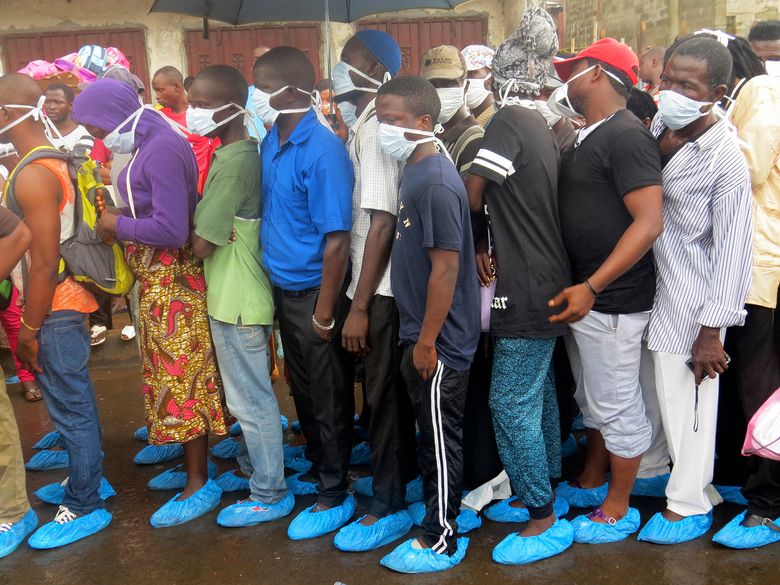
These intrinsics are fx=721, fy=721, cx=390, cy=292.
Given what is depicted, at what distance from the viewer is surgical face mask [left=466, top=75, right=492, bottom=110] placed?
4059mm

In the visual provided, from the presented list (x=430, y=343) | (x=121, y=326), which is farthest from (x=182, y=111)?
(x=430, y=343)

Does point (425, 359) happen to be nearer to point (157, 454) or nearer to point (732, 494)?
point (732, 494)

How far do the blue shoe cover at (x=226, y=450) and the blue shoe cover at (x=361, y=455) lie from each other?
0.70 metres

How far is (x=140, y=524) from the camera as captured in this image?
11.9 feet

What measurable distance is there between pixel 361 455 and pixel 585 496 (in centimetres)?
133

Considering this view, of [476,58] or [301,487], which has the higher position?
[476,58]

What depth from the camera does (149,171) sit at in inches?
132

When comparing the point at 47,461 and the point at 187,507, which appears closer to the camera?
the point at 187,507

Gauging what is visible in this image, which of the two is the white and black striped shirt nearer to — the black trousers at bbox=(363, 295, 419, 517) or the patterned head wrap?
Answer: the black trousers at bbox=(363, 295, 419, 517)

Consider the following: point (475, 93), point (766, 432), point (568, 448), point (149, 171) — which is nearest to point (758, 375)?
point (766, 432)

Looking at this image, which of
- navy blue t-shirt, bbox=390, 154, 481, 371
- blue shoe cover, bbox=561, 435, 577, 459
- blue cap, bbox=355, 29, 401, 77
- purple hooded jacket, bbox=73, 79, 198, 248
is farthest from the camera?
blue shoe cover, bbox=561, 435, 577, 459

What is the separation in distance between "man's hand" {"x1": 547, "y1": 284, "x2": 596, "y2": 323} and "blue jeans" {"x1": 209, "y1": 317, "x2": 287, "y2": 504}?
142cm

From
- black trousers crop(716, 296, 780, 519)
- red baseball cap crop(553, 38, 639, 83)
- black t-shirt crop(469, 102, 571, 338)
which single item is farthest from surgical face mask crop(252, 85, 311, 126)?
black trousers crop(716, 296, 780, 519)

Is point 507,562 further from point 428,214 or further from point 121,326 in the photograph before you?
point 121,326
